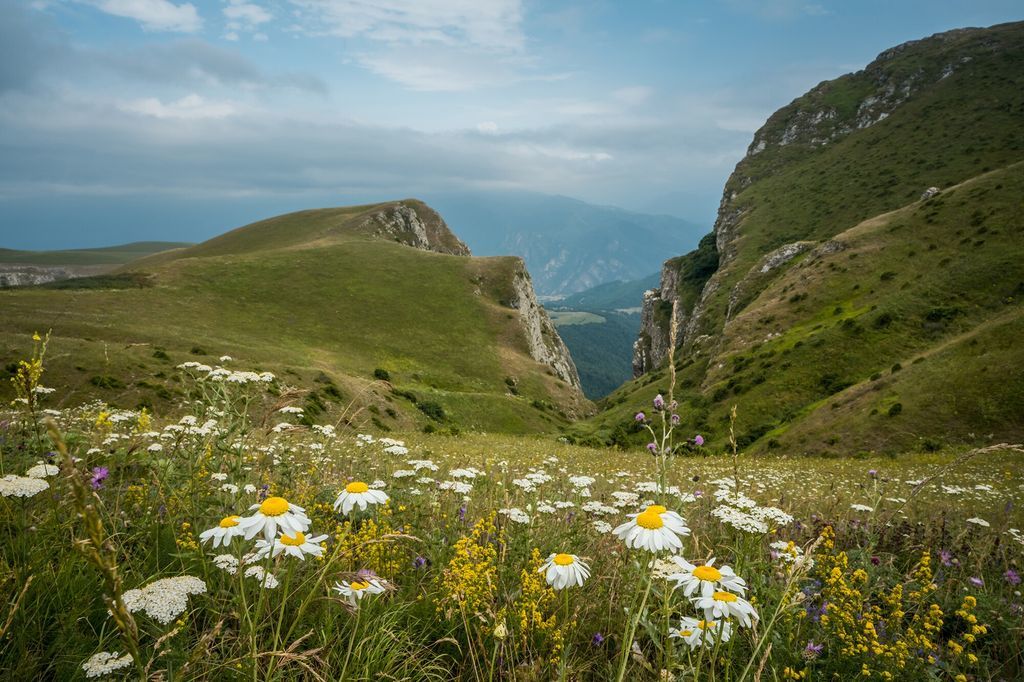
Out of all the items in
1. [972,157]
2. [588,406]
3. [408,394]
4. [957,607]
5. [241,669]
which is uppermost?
[972,157]

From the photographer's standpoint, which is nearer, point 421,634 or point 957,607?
point 421,634

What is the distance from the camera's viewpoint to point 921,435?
27.3 meters

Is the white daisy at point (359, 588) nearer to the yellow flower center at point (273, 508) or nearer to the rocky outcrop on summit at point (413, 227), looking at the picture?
the yellow flower center at point (273, 508)

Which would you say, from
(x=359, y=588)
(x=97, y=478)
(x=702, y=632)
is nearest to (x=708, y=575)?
(x=702, y=632)

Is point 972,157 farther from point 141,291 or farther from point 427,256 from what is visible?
point 141,291

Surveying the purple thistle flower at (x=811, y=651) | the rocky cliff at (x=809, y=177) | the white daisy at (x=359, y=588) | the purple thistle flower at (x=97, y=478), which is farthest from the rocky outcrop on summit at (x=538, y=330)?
the white daisy at (x=359, y=588)

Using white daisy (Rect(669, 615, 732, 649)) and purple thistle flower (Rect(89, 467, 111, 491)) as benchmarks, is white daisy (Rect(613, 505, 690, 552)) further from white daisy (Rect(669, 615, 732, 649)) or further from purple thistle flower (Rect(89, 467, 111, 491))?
purple thistle flower (Rect(89, 467, 111, 491))

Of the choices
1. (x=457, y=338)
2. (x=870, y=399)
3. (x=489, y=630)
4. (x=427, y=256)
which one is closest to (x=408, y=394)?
(x=457, y=338)

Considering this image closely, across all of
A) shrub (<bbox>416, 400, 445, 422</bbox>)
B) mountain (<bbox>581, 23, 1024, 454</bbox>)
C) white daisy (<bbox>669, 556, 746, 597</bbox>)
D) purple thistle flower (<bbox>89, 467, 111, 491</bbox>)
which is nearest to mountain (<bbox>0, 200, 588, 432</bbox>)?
shrub (<bbox>416, 400, 445, 422</bbox>)

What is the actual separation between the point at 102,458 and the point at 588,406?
76138mm

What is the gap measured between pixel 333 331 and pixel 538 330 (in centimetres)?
4275

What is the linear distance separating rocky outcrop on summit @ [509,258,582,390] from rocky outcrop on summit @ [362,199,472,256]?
129ft

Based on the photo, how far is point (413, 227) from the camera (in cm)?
12875

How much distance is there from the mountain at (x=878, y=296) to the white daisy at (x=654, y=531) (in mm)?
1304
